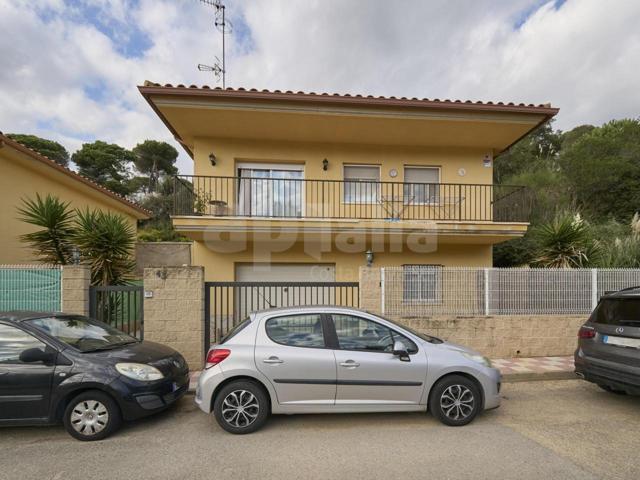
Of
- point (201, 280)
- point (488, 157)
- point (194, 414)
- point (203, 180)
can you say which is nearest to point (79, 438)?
point (194, 414)

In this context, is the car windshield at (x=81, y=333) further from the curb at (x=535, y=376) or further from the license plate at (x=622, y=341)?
the license plate at (x=622, y=341)

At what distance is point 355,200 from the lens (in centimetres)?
976

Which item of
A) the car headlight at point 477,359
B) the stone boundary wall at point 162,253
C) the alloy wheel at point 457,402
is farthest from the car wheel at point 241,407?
the stone boundary wall at point 162,253

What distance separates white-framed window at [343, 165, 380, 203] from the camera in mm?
9812

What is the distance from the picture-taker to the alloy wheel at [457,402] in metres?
3.92

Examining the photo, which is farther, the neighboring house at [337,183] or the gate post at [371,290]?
the neighboring house at [337,183]

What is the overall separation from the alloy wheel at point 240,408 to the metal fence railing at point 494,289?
11.9ft

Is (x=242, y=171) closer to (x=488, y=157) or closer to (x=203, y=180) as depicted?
(x=203, y=180)

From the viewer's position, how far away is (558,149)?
32312 mm

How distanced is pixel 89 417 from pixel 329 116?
7.59 metres

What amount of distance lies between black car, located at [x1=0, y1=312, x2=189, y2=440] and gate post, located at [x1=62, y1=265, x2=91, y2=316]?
2026 mm

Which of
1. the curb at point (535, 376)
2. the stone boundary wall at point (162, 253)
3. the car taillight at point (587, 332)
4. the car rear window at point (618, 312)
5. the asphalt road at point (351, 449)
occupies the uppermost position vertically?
the stone boundary wall at point (162, 253)

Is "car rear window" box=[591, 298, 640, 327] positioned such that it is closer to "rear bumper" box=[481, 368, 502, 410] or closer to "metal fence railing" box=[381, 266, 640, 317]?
"rear bumper" box=[481, 368, 502, 410]

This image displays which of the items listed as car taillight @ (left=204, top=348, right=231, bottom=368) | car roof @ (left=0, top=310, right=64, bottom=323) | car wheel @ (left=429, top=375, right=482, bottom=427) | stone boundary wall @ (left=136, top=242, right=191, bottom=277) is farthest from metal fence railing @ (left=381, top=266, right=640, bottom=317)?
stone boundary wall @ (left=136, top=242, right=191, bottom=277)
